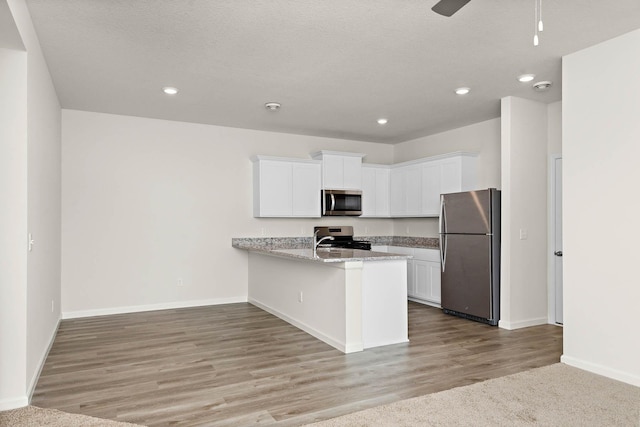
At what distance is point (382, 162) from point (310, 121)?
7.21 ft

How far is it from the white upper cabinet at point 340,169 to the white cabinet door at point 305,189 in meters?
0.16

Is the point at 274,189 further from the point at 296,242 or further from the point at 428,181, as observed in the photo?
the point at 428,181

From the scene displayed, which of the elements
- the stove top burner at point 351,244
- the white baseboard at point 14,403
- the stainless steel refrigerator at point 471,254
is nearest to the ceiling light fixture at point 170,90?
the white baseboard at point 14,403

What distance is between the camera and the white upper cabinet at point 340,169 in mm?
6953

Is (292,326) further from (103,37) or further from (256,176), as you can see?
(103,37)

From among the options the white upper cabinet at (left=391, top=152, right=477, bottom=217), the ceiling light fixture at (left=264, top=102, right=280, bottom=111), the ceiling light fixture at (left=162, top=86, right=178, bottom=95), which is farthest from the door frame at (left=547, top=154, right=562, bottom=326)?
the ceiling light fixture at (left=162, top=86, right=178, bottom=95)

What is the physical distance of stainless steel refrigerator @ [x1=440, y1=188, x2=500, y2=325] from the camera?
17.0ft

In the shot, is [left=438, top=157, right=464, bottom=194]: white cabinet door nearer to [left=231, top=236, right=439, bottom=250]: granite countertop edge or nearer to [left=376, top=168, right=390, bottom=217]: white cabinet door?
[left=231, top=236, right=439, bottom=250]: granite countertop edge

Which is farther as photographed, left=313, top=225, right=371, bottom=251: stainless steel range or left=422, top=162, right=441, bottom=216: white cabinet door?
left=313, top=225, right=371, bottom=251: stainless steel range

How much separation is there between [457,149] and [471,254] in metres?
1.97

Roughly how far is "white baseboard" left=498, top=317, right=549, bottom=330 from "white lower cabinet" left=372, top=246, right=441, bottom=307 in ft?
4.00

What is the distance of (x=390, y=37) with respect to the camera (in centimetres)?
344

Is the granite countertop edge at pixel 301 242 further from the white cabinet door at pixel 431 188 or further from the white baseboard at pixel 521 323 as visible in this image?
the white baseboard at pixel 521 323

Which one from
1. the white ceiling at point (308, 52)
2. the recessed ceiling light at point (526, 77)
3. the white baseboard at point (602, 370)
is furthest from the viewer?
the recessed ceiling light at point (526, 77)
